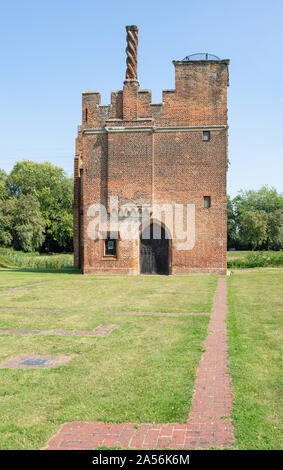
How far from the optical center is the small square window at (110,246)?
25547mm

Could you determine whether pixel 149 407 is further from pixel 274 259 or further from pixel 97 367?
pixel 274 259

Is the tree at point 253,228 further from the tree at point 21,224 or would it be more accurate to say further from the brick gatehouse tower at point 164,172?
the brick gatehouse tower at point 164,172

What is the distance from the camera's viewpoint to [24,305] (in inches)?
507

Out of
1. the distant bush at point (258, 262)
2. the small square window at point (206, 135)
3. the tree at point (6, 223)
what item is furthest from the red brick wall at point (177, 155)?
the tree at point (6, 223)

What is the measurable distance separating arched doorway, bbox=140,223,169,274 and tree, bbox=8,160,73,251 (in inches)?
1619

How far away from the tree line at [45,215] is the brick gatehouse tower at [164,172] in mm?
33190

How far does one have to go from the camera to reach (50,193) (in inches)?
2761

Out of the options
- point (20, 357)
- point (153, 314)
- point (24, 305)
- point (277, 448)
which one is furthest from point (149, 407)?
point (24, 305)

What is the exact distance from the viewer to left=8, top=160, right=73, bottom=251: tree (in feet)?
219

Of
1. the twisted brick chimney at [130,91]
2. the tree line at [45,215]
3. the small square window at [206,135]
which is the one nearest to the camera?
the small square window at [206,135]

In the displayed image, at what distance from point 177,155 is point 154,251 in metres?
5.93

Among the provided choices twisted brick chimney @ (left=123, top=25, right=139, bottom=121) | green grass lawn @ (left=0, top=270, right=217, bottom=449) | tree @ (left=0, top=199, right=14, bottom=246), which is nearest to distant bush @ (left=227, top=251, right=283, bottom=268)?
twisted brick chimney @ (left=123, top=25, right=139, bottom=121)

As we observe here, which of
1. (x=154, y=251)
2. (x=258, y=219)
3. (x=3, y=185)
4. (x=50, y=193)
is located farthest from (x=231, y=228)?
(x=154, y=251)

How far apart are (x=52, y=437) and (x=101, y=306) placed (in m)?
8.44
